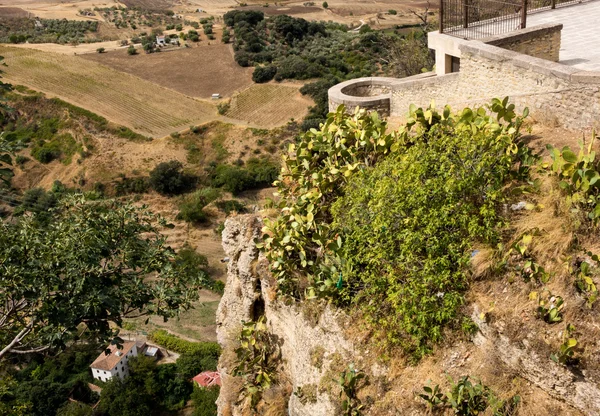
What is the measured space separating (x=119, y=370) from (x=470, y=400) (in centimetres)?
2632

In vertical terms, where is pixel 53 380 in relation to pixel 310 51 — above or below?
below

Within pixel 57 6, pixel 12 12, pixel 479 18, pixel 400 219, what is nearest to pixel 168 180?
pixel 479 18

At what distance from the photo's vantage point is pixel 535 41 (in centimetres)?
1039

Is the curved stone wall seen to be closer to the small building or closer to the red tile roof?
the small building

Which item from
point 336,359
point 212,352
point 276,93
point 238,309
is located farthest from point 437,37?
point 276,93

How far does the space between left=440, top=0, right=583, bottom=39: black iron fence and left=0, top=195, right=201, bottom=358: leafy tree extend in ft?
23.5

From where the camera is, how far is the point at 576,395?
499 cm

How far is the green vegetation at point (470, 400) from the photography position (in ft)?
17.0

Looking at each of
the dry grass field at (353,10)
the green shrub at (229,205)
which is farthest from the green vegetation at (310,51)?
the green shrub at (229,205)

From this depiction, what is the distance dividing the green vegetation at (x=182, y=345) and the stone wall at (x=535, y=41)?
869 inches

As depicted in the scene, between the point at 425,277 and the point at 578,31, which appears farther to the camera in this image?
the point at 578,31

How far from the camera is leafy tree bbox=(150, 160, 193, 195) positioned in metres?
39.8

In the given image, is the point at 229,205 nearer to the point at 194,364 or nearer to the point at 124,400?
the point at 194,364

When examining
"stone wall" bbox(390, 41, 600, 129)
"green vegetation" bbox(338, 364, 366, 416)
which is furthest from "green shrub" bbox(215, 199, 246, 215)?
"green vegetation" bbox(338, 364, 366, 416)
